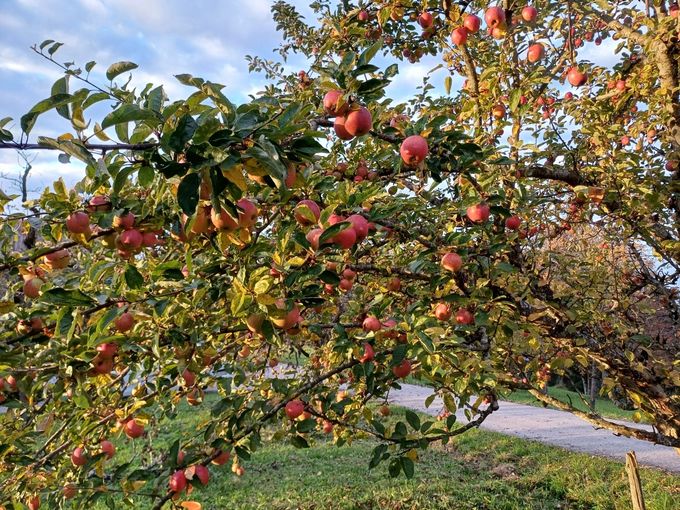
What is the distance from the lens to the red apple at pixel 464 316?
8.32 feet

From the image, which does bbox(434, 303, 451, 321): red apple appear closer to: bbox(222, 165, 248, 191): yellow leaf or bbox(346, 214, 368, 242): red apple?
bbox(346, 214, 368, 242): red apple

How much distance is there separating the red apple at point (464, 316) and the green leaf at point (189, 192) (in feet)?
5.98

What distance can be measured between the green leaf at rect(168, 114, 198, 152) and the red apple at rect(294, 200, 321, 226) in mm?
454

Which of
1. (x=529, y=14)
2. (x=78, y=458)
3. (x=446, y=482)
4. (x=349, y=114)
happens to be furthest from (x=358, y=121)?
(x=446, y=482)

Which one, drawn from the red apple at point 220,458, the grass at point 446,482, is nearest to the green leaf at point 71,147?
the red apple at point 220,458

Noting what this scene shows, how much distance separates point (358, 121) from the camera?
1.46 m

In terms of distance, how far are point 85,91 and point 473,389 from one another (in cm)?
202

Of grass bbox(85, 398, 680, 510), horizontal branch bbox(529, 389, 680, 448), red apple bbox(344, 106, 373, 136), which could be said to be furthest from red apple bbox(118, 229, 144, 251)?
grass bbox(85, 398, 680, 510)

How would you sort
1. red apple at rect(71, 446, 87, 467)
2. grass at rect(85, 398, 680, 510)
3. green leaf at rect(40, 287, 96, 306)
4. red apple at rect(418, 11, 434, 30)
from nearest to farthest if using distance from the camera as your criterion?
green leaf at rect(40, 287, 96, 306)
red apple at rect(71, 446, 87, 467)
red apple at rect(418, 11, 434, 30)
grass at rect(85, 398, 680, 510)

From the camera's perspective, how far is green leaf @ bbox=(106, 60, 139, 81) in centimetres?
118

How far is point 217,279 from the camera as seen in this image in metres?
1.67

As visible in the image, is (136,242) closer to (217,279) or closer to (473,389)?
(217,279)

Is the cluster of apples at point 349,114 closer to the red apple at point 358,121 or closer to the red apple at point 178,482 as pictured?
the red apple at point 358,121

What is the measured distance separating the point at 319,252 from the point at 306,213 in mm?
126
